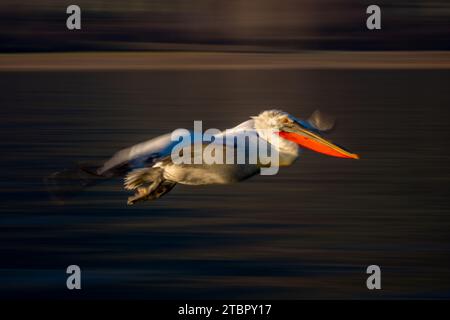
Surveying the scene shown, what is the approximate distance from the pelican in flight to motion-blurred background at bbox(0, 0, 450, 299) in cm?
71

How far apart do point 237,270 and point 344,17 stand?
49.2ft

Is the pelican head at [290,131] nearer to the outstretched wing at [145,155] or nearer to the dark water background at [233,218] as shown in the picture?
the outstretched wing at [145,155]

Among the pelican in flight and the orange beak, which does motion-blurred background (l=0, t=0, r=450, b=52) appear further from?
the pelican in flight

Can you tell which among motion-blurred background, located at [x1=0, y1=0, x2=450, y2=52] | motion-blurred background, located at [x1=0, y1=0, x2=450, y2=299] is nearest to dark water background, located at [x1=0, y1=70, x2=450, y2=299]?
motion-blurred background, located at [x1=0, y1=0, x2=450, y2=299]

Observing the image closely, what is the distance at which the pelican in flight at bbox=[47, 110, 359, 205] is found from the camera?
17.5 feet

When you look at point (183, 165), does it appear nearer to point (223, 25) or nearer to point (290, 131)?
point (290, 131)

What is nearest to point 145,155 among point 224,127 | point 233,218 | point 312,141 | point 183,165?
point 183,165

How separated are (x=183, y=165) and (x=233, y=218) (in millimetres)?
2358

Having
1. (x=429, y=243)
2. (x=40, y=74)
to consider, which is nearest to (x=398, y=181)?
(x=429, y=243)

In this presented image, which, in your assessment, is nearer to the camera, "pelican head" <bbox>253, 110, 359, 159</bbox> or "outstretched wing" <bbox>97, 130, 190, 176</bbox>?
"outstretched wing" <bbox>97, 130, 190, 176</bbox>

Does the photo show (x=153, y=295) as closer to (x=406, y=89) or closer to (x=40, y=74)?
(x=406, y=89)

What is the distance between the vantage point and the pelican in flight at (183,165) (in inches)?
210

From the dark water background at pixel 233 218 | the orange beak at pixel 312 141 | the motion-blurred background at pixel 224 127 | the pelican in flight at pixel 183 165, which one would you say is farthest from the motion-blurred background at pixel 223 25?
the pelican in flight at pixel 183 165

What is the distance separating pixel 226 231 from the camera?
731 centimetres
